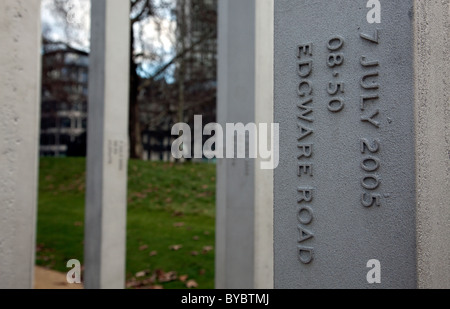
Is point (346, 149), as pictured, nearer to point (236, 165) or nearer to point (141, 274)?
point (236, 165)

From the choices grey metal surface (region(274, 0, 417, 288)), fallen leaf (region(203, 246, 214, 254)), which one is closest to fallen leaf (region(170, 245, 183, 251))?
fallen leaf (region(203, 246, 214, 254))

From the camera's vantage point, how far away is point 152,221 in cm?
961

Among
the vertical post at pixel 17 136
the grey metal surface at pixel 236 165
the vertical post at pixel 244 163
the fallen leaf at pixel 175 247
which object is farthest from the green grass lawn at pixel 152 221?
the vertical post at pixel 17 136

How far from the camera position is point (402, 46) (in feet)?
7.40

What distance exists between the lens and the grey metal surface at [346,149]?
7.40 feet

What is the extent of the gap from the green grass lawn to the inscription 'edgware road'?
12.5 feet

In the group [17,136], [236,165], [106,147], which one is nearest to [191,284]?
[236,165]

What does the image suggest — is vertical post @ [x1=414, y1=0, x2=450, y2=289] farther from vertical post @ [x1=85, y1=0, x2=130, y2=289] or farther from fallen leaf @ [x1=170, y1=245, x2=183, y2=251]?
fallen leaf @ [x1=170, y1=245, x2=183, y2=251]

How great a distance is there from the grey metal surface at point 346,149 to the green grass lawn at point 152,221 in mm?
3861

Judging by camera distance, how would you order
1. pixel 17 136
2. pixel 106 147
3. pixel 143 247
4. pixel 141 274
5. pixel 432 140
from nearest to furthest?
1. pixel 432 140
2. pixel 17 136
3. pixel 106 147
4. pixel 141 274
5. pixel 143 247

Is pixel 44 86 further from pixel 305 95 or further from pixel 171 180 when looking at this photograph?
pixel 305 95

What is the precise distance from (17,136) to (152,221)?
709 cm

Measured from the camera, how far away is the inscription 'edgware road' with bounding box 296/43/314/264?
8.36 ft

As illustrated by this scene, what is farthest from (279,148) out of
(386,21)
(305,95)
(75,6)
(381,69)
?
(75,6)
